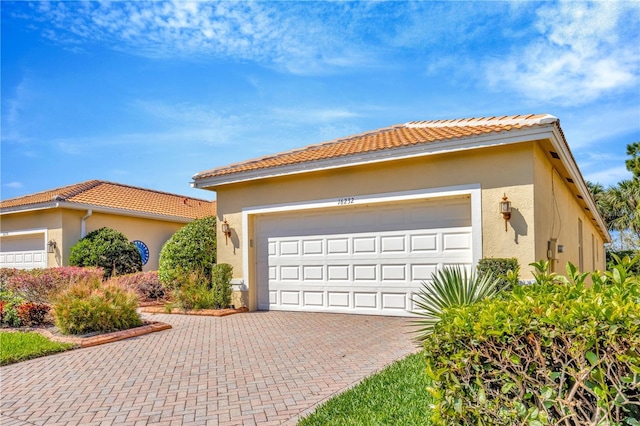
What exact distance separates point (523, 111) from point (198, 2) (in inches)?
311

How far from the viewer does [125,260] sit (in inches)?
650

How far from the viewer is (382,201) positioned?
1017cm

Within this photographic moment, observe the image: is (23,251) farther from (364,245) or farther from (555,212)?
(555,212)

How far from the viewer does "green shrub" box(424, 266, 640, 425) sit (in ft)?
7.88

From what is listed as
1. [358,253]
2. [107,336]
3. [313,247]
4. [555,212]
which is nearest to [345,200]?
[358,253]

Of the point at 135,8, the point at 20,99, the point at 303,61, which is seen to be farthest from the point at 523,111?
the point at 20,99

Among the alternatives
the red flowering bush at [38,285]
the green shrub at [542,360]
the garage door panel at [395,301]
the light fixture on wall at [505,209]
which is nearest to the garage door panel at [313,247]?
the garage door panel at [395,301]

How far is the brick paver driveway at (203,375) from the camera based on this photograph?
4531 mm

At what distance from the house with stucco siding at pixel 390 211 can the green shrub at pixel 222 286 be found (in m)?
0.27

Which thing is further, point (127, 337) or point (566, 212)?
point (566, 212)

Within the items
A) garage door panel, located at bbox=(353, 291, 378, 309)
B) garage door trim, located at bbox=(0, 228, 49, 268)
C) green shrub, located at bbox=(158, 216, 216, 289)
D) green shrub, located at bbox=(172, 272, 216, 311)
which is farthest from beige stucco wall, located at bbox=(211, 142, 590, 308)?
garage door trim, located at bbox=(0, 228, 49, 268)

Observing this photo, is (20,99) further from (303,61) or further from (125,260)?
(303,61)

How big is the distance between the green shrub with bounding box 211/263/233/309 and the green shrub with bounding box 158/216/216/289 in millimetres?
1455

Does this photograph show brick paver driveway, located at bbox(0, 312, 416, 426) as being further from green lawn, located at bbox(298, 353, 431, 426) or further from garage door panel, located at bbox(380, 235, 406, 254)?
garage door panel, located at bbox(380, 235, 406, 254)
